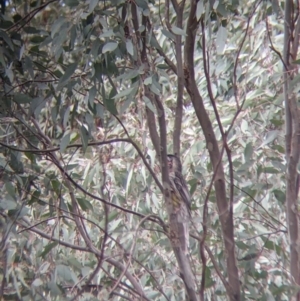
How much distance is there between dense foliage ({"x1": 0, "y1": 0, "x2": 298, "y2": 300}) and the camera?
1531mm

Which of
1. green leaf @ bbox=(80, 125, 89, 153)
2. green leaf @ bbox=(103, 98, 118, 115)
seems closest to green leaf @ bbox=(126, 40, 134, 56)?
green leaf @ bbox=(103, 98, 118, 115)

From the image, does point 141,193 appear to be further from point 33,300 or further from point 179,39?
point 179,39

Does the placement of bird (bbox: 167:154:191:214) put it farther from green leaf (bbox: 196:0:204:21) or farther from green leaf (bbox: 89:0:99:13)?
green leaf (bbox: 89:0:99:13)

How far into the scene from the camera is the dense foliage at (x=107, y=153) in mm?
1531

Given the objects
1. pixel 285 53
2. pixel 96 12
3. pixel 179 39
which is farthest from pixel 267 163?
pixel 96 12

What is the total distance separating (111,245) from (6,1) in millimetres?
1384

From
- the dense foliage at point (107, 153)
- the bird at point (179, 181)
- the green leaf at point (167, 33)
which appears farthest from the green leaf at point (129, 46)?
the bird at point (179, 181)

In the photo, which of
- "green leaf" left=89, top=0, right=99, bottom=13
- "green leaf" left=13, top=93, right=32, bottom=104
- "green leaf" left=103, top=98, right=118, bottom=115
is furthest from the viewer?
"green leaf" left=13, top=93, right=32, bottom=104

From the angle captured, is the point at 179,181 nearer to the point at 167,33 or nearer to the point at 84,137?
the point at 84,137

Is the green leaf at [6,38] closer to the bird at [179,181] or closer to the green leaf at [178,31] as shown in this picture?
the green leaf at [178,31]

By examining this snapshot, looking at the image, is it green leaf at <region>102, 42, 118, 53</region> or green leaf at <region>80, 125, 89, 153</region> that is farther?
green leaf at <region>80, 125, 89, 153</region>

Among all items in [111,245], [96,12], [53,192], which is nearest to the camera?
[96,12]

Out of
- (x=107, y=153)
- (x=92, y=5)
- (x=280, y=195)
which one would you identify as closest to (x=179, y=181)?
(x=107, y=153)

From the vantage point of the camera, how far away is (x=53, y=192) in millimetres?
2014
